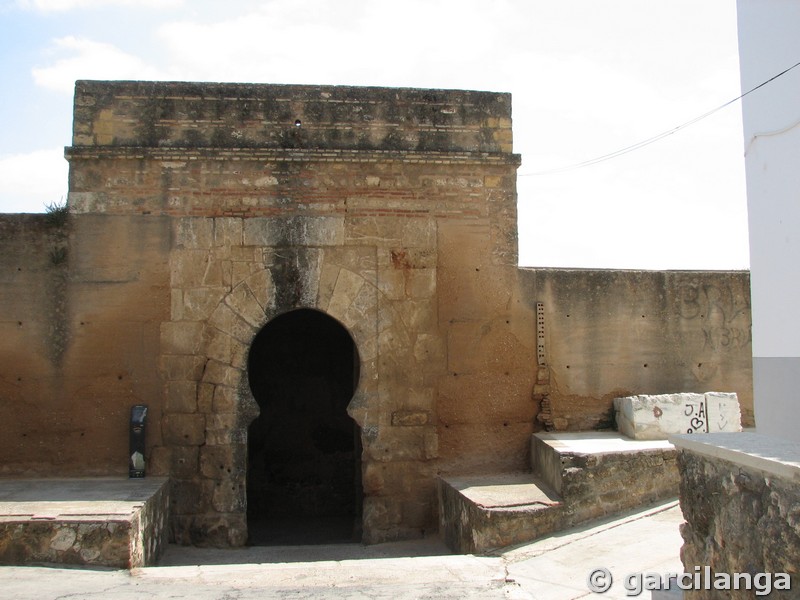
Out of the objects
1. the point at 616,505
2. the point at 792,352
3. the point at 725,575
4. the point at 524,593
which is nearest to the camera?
the point at 725,575

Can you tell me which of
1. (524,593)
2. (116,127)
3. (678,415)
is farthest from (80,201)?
(678,415)

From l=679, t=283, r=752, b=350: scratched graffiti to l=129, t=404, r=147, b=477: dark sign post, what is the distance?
586 cm

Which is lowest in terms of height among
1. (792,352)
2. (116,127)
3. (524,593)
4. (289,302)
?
(524,593)

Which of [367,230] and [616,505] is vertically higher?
[367,230]

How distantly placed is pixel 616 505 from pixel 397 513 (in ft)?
7.02

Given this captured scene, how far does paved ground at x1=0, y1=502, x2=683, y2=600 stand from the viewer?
17.1 feet

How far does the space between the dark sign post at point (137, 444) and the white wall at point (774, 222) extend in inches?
216

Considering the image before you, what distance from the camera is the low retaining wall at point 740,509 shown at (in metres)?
3.49

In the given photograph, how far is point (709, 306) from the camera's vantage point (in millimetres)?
8688

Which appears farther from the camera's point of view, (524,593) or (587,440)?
(587,440)

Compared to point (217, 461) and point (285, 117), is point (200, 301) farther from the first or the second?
point (285, 117)

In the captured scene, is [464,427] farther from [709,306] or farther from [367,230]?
[709,306]

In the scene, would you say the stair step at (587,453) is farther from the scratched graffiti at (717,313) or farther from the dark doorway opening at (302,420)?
the dark doorway opening at (302,420)

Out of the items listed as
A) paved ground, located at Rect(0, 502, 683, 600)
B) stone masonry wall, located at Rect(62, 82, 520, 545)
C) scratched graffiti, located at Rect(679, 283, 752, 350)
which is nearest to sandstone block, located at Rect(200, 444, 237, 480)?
stone masonry wall, located at Rect(62, 82, 520, 545)
